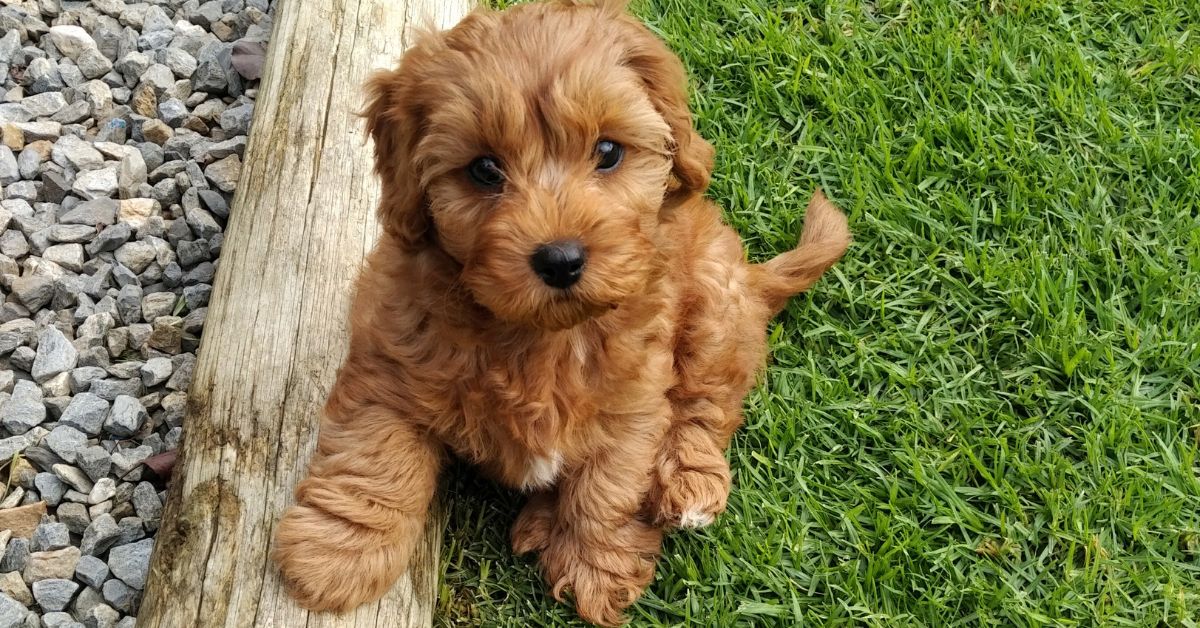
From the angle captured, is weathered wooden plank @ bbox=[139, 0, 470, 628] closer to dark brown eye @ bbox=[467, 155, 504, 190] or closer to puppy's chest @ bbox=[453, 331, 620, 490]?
puppy's chest @ bbox=[453, 331, 620, 490]

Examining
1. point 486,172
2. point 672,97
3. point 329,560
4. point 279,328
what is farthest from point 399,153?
point 329,560

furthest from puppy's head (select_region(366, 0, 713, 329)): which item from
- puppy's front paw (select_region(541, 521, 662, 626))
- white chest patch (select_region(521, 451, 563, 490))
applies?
puppy's front paw (select_region(541, 521, 662, 626))

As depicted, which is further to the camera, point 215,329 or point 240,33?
point 240,33

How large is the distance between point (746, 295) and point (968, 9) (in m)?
2.10

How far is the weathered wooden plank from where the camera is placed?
2932mm

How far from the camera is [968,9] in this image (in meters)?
4.83

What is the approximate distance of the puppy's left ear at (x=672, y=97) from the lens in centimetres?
284

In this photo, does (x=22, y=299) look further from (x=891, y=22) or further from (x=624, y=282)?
(x=891, y=22)

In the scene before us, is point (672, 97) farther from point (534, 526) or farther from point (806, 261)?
point (534, 526)

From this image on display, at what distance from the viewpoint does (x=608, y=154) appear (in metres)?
2.76

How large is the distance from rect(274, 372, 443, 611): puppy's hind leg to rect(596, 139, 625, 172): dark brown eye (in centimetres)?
95

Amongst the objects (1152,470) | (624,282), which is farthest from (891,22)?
(624,282)

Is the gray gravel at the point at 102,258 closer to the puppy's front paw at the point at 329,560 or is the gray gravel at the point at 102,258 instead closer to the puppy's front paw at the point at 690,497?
the puppy's front paw at the point at 329,560

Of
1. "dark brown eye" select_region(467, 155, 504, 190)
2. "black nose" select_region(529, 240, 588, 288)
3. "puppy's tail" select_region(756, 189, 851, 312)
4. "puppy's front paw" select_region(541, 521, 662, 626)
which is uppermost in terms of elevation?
"dark brown eye" select_region(467, 155, 504, 190)
